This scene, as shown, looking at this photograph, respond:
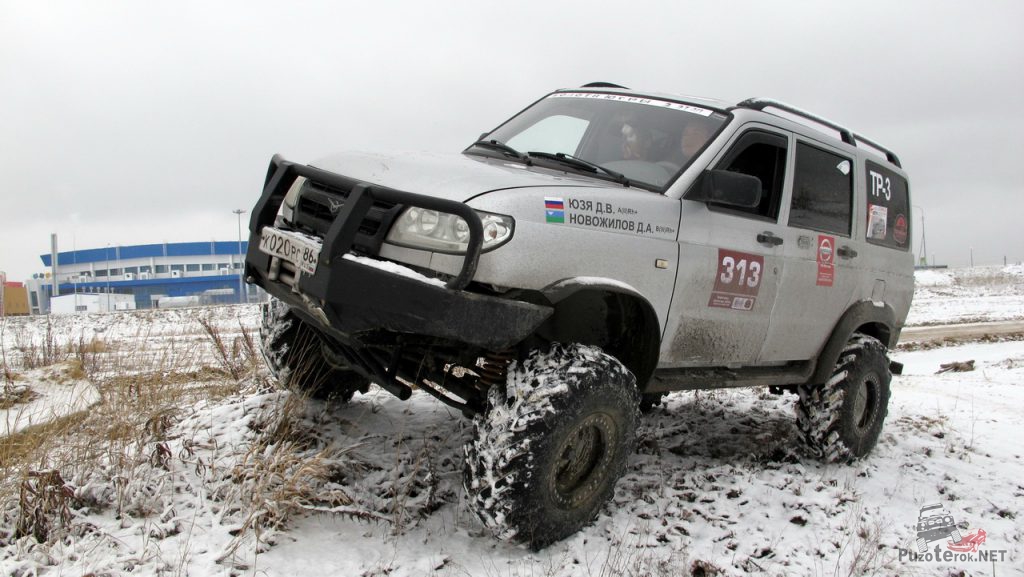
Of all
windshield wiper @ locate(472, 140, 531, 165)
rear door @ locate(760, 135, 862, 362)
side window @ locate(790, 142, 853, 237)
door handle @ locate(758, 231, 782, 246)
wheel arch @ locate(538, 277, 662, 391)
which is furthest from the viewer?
side window @ locate(790, 142, 853, 237)

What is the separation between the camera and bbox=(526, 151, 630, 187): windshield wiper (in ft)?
12.4

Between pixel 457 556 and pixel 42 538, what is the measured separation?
1666mm

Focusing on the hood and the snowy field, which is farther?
the hood

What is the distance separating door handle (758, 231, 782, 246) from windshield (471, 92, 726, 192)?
66 cm

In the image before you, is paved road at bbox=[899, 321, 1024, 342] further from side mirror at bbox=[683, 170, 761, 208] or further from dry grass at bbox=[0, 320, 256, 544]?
dry grass at bbox=[0, 320, 256, 544]

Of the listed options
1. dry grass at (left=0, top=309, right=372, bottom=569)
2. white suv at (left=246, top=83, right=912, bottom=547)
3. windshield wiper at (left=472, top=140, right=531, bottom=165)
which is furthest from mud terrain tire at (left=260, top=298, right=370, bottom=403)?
windshield wiper at (left=472, top=140, right=531, bottom=165)

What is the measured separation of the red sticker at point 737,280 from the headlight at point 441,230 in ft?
4.90

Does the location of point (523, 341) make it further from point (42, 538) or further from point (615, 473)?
point (42, 538)

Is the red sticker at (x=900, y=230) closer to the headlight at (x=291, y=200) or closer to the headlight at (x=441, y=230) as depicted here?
the headlight at (x=441, y=230)

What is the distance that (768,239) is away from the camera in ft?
14.0

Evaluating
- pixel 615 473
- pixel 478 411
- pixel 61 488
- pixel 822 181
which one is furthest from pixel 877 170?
pixel 61 488

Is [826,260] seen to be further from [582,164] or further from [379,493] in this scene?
[379,493]

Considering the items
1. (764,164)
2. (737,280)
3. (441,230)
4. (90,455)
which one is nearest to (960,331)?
(764,164)

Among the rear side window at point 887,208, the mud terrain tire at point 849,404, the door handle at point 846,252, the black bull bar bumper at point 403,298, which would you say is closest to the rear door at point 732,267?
the door handle at point 846,252
